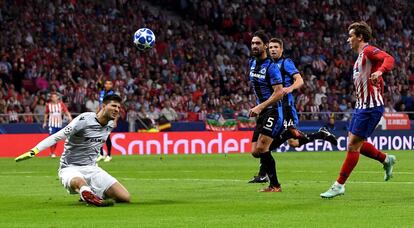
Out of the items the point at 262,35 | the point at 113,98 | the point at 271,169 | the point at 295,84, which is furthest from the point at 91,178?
the point at 295,84

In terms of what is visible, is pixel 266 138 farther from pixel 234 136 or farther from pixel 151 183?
pixel 234 136

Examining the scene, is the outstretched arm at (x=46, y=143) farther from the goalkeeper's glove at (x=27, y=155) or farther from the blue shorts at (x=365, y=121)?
the blue shorts at (x=365, y=121)

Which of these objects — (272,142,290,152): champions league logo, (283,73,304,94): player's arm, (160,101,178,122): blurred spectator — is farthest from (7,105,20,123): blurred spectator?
(283,73,304,94): player's arm

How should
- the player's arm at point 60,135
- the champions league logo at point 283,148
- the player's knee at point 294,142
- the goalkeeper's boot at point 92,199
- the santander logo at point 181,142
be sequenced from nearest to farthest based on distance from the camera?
the player's arm at point 60,135
the goalkeeper's boot at point 92,199
the player's knee at point 294,142
the santander logo at point 181,142
the champions league logo at point 283,148

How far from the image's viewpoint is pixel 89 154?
561 inches

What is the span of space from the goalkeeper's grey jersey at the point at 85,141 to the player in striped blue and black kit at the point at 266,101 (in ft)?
8.57

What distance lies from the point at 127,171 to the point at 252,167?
331 cm

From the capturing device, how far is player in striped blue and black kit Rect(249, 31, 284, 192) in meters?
15.8

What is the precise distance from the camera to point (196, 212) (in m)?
12.5

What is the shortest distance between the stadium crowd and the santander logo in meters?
0.76

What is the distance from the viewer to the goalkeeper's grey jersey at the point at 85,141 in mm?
14008

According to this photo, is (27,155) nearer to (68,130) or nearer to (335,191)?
(68,130)

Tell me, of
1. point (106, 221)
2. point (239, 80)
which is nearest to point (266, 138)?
point (106, 221)

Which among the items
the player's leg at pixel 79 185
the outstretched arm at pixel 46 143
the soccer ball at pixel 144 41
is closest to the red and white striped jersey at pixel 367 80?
the player's leg at pixel 79 185
